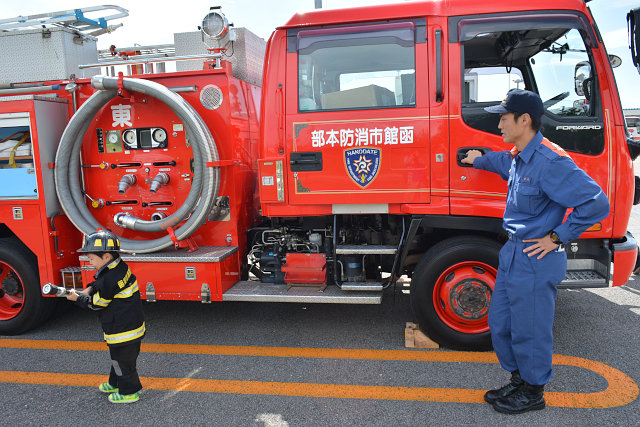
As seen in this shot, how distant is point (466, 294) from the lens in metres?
3.87

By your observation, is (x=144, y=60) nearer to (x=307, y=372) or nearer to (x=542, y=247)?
(x=307, y=372)

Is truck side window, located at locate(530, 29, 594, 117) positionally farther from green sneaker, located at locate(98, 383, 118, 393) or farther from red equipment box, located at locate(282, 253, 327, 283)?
green sneaker, located at locate(98, 383, 118, 393)

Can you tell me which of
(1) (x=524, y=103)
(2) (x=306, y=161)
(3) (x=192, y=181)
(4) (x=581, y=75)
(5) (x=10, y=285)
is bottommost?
(5) (x=10, y=285)

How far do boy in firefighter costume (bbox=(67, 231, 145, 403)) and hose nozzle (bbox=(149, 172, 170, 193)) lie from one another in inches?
45.9

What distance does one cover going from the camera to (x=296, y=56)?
3969mm

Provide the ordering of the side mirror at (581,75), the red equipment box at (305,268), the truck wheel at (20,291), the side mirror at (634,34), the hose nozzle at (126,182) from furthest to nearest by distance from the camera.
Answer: the truck wheel at (20,291) < the hose nozzle at (126,182) < the red equipment box at (305,268) < the side mirror at (581,75) < the side mirror at (634,34)

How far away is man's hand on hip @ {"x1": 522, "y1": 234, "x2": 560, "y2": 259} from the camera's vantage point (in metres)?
2.79

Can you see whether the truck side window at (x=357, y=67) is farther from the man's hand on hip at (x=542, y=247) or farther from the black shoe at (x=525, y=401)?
the black shoe at (x=525, y=401)

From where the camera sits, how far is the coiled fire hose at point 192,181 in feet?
13.6

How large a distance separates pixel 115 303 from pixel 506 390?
8.78 feet

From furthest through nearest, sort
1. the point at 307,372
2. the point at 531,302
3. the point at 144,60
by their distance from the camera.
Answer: the point at 144,60 < the point at 307,372 < the point at 531,302

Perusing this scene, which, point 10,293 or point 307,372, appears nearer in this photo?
point 307,372

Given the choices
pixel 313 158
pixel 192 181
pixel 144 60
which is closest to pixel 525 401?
pixel 313 158

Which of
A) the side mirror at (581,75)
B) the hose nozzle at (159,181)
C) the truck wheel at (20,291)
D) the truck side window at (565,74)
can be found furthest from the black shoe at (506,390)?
the truck wheel at (20,291)
